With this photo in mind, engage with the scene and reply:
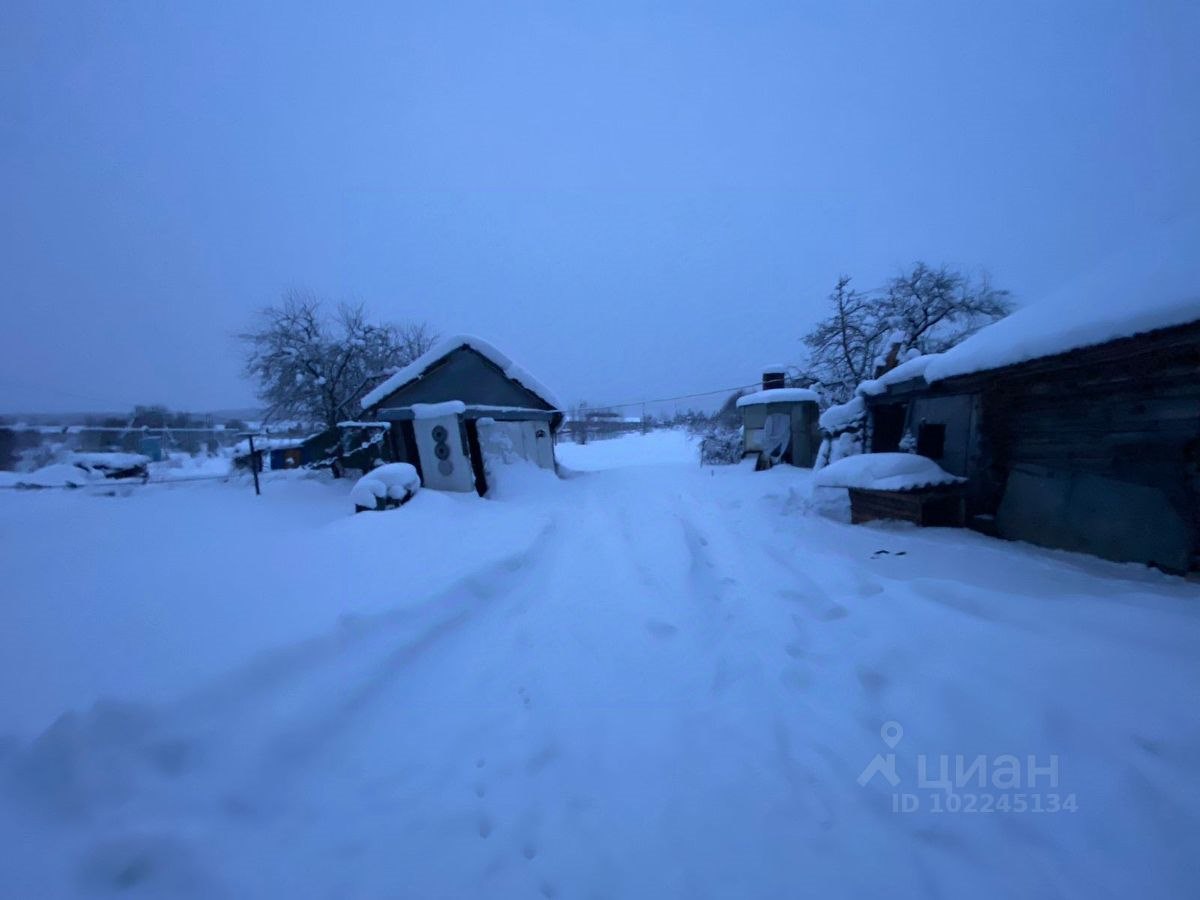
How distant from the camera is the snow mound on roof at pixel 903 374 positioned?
22.5 feet

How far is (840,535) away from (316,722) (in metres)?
6.78

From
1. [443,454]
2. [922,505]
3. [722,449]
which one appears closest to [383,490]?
[443,454]

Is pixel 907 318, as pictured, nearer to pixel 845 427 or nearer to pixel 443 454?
pixel 845 427

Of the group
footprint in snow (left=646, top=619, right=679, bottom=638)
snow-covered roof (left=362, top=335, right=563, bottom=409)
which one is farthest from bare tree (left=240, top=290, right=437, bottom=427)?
footprint in snow (left=646, top=619, right=679, bottom=638)

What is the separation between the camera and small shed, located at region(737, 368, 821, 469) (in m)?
14.5

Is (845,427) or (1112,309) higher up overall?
(1112,309)

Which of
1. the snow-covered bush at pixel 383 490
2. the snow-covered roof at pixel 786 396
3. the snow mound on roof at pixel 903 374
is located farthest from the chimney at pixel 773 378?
the snow-covered bush at pixel 383 490

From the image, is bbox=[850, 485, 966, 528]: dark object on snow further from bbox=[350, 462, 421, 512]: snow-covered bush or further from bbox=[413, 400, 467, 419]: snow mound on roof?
bbox=[413, 400, 467, 419]: snow mound on roof

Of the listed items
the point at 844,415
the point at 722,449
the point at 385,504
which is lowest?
the point at 722,449

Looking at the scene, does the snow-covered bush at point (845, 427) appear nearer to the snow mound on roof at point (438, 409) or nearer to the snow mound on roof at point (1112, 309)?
the snow mound on roof at point (1112, 309)

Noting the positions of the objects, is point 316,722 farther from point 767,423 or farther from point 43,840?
point 767,423

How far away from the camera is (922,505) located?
20.7ft

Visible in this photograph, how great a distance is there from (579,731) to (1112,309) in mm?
6845

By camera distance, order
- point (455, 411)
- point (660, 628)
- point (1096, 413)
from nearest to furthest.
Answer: point (660, 628) → point (1096, 413) → point (455, 411)
